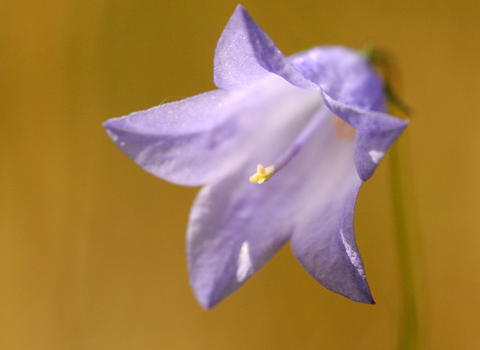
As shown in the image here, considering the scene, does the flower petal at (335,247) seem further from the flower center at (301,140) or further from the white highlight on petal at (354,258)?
the flower center at (301,140)

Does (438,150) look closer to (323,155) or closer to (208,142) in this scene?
(323,155)

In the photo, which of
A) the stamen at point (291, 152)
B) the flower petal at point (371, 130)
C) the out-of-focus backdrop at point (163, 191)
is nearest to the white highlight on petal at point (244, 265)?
the stamen at point (291, 152)

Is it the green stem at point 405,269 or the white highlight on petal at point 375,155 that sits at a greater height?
the white highlight on petal at point 375,155

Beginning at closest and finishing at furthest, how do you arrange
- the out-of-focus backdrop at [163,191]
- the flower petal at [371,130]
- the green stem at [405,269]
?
the flower petal at [371,130]
the green stem at [405,269]
the out-of-focus backdrop at [163,191]

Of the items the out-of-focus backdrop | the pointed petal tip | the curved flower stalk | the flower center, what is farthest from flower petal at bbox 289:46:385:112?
the out-of-focus backdrop

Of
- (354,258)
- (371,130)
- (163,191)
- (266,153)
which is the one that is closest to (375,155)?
(371,130)

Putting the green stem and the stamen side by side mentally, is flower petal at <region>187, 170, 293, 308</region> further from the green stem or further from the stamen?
the green stem

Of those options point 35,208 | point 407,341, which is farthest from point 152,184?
point 407,341
